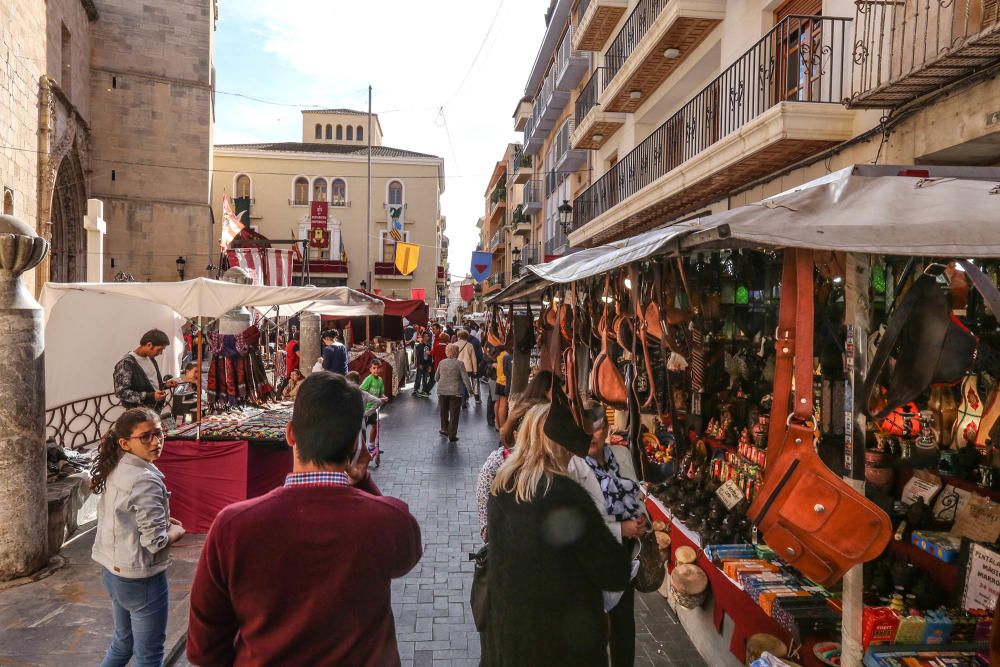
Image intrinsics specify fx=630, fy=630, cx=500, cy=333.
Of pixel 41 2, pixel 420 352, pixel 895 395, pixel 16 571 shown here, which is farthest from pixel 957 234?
pixel 41 2

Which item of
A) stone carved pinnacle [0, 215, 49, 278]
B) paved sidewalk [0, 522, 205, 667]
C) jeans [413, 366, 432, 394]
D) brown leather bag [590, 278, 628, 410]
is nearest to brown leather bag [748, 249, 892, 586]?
brown leather bag [590, 278, 628, 410]

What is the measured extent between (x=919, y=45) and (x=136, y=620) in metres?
8.15

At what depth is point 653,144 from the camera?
13.5 meters

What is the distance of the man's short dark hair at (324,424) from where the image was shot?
193cm

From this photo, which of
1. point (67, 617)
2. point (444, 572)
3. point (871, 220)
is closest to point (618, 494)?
point (871, 220)

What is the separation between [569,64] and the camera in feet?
75.5

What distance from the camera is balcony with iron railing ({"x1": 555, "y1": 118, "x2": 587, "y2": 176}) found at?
2366cm

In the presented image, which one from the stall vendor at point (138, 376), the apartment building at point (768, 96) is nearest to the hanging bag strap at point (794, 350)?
the apartment building at point (768, 96)

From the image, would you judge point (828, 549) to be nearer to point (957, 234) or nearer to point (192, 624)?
point (957, 234)

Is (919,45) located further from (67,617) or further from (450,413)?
(67,617)

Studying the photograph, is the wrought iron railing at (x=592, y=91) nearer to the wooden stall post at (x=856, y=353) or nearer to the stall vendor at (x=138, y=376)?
the stall vendor at (x=138, y=376)

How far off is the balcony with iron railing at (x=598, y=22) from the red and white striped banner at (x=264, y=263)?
10482mm

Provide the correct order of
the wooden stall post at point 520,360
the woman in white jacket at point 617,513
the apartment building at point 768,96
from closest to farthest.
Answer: the woman in white jacket at point 617,513, the apartment building at point 768,96, the wooden stall post at point 520,360

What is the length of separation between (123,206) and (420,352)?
57.5 ft
